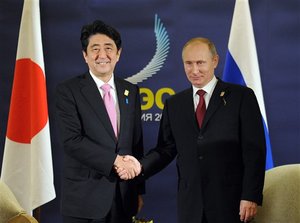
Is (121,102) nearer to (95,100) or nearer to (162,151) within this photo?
(95,100)

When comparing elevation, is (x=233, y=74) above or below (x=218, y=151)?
above

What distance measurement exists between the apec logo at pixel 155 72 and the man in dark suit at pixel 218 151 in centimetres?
131

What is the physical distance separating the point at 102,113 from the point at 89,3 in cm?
167

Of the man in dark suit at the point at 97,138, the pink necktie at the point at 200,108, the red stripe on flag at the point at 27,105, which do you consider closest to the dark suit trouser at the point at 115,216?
the man in dark suit at the point at 97,138

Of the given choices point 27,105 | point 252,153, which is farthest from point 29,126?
point 252,153

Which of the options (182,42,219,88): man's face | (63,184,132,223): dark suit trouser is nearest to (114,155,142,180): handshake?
(63,184,132,223): dark suit trouser

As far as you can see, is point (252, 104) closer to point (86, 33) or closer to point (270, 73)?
point (86, 33)

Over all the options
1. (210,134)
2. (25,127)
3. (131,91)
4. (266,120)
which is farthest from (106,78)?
(266,120)

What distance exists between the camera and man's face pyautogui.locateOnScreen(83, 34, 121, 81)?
3221 millimetres

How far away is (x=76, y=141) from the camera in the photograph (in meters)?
3.12

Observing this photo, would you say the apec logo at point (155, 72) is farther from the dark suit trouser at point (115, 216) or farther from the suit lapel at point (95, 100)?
the dark suit trouser at point (115, 216)

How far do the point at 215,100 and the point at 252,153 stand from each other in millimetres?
386

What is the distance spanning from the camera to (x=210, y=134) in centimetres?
301

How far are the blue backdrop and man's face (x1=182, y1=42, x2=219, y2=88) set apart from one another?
4.34ft
